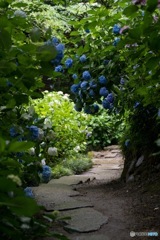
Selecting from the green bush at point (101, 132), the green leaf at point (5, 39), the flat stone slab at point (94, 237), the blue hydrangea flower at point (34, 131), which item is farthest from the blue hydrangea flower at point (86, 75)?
the green bush at point (101, 132)

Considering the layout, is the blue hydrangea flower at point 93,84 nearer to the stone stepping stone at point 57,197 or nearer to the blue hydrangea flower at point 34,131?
the stone stepping stone at point 57,197

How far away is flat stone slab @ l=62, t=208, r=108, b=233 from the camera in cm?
270

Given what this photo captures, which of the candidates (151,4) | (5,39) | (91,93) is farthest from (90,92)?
(5,39)

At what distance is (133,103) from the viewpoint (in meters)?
3.57

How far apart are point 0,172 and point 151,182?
320 cm

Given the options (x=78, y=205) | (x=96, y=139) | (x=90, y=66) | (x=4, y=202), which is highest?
(x=96, y=139)

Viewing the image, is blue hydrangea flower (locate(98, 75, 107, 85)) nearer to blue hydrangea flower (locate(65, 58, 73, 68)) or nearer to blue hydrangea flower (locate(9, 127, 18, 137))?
blue hydrangea flower (locate(65, 58, 73, 68))

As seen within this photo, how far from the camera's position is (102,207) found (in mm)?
3443

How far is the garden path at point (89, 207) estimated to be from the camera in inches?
104

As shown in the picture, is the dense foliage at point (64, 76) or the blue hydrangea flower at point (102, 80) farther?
the blue hydrangea flower at point (102, 80)

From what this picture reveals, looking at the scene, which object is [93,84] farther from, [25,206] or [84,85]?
[25,206]

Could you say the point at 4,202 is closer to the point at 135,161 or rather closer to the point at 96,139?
the point at 135,161

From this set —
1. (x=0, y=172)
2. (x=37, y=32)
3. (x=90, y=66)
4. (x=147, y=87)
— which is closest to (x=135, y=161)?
(x=90, y=66)

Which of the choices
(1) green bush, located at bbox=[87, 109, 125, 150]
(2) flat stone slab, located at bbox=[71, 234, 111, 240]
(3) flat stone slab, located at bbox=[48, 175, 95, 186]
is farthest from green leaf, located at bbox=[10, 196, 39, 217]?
(1) green bush, located at bbox=[87, 109, 125, 150]
